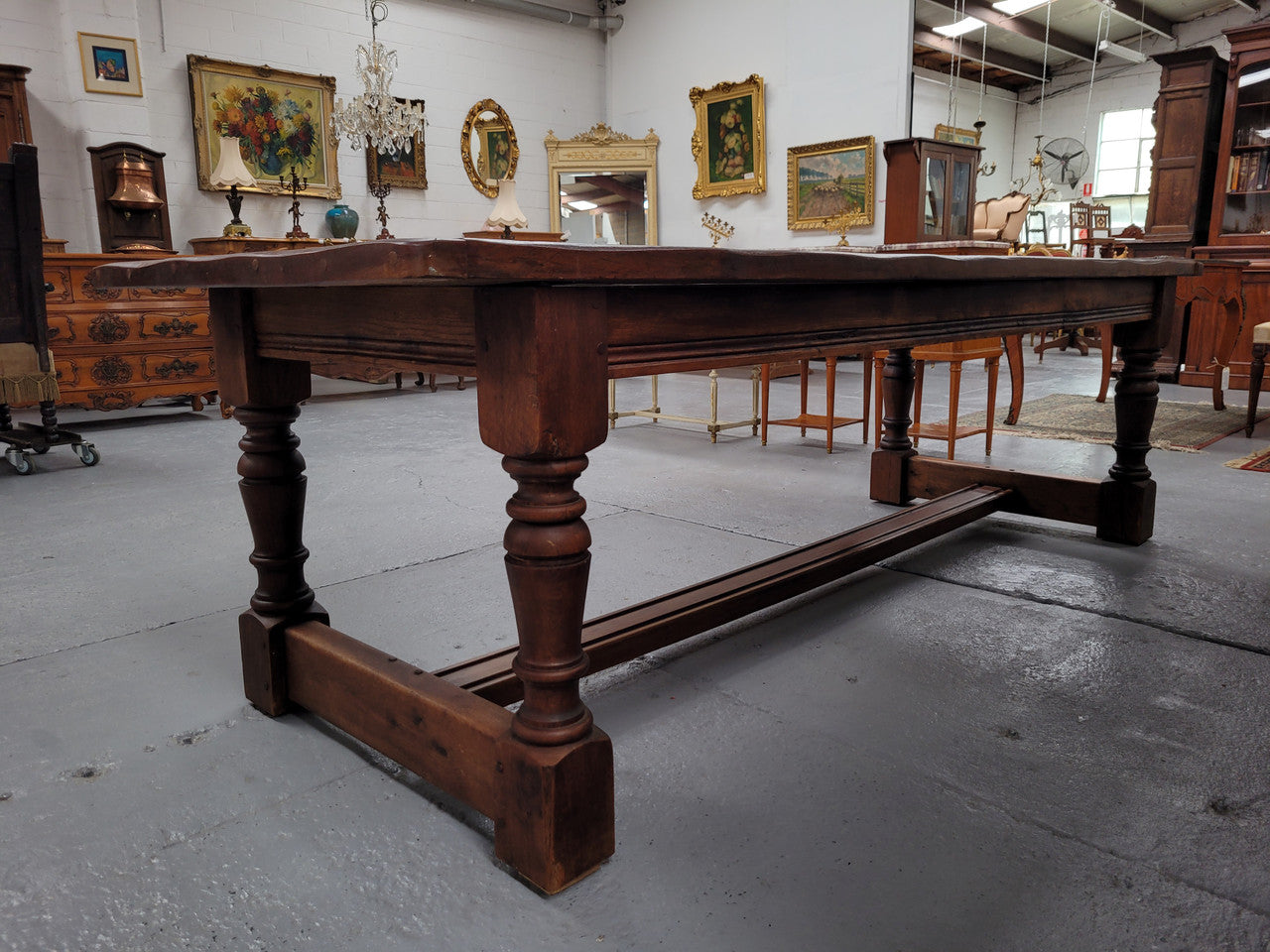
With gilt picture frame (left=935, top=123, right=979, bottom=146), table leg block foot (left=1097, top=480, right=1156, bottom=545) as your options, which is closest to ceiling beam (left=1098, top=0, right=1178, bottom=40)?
gilt picture frame (left=935, top=123, right=979, bottom=146)

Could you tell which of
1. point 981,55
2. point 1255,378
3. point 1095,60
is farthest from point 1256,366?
point 1095,60

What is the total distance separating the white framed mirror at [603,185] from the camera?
353 inches

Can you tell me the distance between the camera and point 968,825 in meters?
1.20

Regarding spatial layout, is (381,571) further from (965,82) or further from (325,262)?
(965,82)

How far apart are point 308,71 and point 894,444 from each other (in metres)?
6.45

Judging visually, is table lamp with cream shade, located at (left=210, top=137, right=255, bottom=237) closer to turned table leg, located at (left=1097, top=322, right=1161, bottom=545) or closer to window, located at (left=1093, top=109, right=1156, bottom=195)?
turned table leg, located at (left=1097, top=322, right=1161, bottom=545)

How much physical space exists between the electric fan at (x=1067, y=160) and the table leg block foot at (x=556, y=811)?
1288 centimetres

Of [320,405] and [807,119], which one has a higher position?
[807,119]

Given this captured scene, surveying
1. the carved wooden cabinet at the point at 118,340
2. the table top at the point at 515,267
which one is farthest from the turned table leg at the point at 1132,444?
the carved wooden cabinet at the point at 118,340

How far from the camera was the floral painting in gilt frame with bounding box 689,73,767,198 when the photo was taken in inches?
327

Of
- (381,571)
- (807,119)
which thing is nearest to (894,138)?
(807,119)

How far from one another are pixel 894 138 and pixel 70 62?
610cm

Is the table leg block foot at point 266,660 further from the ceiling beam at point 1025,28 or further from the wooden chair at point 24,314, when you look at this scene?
the ceiling beam at point 1025,28

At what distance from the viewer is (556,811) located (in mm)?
1069
